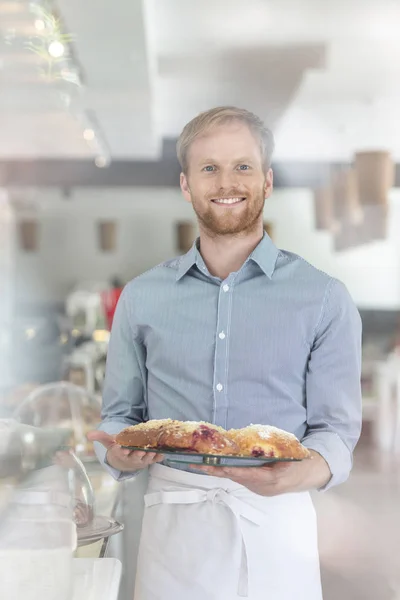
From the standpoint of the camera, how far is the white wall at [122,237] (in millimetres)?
1575

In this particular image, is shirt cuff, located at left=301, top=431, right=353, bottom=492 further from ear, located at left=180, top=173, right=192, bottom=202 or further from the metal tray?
ear, located at left=180, top=173, right=192, bottom=202

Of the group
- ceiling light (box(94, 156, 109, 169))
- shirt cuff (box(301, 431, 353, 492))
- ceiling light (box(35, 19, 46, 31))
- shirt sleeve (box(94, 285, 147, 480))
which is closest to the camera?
shirt cuff (box(301, 431, 353, 492))

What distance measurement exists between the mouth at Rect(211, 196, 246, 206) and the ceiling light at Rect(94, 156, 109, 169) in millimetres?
543

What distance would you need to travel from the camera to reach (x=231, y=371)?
1137 mm

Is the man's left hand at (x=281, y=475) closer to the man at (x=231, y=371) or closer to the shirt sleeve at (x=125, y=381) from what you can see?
the man at (x=231, y=371)

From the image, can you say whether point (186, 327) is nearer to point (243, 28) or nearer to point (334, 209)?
point (334, 209)

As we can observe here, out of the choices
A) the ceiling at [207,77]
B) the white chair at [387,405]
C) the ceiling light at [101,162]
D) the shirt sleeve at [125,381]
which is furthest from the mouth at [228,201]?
the white chair at [387,405]

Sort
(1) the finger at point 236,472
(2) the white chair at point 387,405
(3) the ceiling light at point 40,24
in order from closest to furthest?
(1) the finger at point 236,472, (3) the ceiling light at point 40,24, (2) the white chair at point 387,405

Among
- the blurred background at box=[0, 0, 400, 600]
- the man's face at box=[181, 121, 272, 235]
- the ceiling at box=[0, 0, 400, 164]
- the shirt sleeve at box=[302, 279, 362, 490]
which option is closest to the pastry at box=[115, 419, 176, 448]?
Answer: the shirt sleeve at box=[302, 279, 362, 490]

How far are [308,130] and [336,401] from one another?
0.85 meters

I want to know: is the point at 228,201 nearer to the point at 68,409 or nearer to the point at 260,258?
the point at 260,258

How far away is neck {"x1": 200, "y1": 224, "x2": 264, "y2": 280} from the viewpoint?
3.88 ft

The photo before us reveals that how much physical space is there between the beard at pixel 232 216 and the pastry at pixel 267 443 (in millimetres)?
308

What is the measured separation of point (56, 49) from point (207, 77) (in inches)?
14.4
